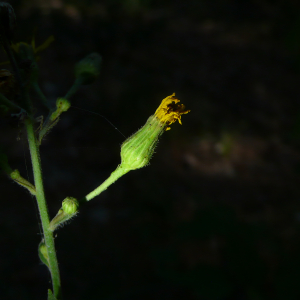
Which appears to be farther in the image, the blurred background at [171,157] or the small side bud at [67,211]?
the blurred background at [171,157]

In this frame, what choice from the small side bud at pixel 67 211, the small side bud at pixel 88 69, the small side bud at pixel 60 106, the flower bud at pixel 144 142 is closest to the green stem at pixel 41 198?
the small side bud at pixel 67 211

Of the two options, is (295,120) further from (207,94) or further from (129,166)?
(129,166)

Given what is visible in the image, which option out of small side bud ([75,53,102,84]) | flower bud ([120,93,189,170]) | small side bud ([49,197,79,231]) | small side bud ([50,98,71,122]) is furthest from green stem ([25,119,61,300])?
small side bud ([75,53,102,84])

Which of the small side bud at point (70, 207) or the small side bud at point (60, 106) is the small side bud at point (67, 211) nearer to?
the small side bud at point (70, 207)

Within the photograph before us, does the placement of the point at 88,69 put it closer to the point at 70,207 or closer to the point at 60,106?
the point at 60,106

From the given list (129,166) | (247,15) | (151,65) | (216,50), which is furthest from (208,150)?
(247,15)

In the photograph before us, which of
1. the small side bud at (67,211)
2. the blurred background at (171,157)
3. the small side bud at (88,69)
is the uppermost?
the blurred background at (171,157)
